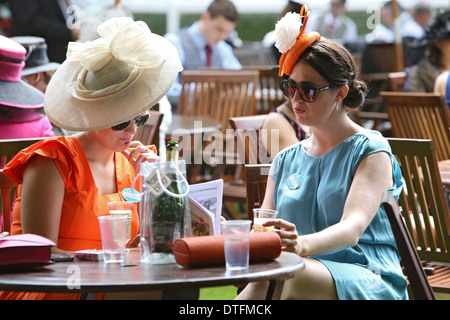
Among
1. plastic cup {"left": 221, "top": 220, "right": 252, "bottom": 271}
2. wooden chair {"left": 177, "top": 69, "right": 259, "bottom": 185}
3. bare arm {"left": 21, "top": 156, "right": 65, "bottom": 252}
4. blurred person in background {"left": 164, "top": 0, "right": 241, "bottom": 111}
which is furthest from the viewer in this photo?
blurred person in background {"left": 164, "top": 0, "right": 241, "bottom": 111}

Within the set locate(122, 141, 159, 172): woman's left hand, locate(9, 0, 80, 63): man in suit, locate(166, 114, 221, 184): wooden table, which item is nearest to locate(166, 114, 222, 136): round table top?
locate(166, 114, 221, 184): wooden table

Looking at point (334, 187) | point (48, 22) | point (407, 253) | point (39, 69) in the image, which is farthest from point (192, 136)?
point (407, 253)

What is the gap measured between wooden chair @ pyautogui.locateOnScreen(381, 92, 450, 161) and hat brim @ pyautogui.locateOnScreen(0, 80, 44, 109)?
216cm

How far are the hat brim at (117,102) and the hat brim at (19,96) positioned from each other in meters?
0.86

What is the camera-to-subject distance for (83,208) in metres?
2.27

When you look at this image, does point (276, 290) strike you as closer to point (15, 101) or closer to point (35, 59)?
point (15, 101)

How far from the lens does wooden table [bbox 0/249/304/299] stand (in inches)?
61.4

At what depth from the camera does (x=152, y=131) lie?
365cm

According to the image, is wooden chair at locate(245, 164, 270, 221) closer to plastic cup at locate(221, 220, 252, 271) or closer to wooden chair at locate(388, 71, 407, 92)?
plastic cup at locate(221, 220, 252, 271)

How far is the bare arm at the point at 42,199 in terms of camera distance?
213 centimetres

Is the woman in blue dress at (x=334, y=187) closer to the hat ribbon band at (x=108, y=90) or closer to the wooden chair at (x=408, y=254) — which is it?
the wooden chair at (x=408, y=254)

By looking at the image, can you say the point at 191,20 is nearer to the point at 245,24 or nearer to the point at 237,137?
the point at 245,24

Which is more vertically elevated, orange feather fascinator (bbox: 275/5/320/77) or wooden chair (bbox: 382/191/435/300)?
orange feather fascinator (bbox: 275/5/320/77)
